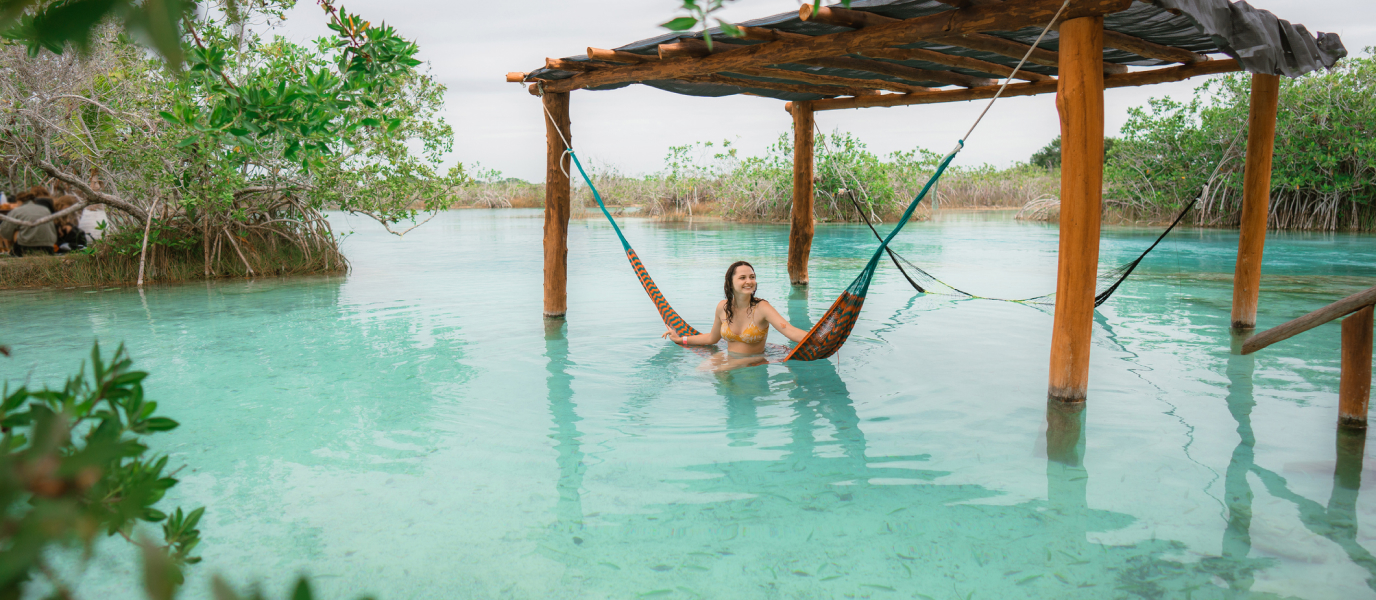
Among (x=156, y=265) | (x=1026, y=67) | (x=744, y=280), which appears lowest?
(x=156, y=265)

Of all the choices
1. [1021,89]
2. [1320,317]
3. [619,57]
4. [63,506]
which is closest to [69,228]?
[619,57]

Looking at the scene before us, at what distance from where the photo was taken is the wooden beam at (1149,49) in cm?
413

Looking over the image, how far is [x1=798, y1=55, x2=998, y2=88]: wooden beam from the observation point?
4.81 meters

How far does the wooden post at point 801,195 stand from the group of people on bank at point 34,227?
7331mm

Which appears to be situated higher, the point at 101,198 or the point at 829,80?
the point at 829,80

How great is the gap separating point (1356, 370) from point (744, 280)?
8.19 feet

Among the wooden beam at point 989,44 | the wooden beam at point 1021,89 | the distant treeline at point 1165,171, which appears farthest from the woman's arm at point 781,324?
the distant treeline at point 1165,171

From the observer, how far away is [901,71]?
17.4 feet

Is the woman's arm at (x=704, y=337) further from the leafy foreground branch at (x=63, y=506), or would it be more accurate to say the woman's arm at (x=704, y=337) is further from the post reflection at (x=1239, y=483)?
the leafy foreground branch at (x=63, y=506)

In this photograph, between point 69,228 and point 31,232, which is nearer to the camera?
point 31,232

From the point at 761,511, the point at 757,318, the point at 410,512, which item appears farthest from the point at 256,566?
the point at 757,318

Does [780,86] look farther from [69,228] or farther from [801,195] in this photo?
[69,228]

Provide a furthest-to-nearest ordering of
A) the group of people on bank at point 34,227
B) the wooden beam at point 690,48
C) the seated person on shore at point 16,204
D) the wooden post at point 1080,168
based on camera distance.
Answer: the seated person on shore at point 16,204 → the group of people on bank at point 34,227 → the wooden beam at point 690,48 → the wooden post at point 1080,168

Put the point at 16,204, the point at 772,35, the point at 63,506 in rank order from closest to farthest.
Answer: the point at 63,506
the point at 772,35
the point at 16,204
